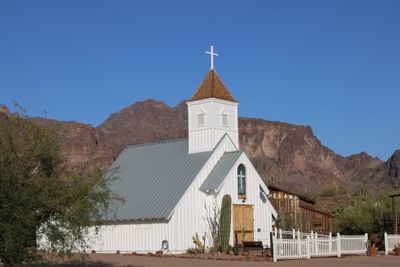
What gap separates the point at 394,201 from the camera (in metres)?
46.1

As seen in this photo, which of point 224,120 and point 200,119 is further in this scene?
point 224,120

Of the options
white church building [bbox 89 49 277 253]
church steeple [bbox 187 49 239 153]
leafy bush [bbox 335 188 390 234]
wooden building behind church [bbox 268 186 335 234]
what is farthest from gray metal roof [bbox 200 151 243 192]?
leafy bush [bbox 335 188 390 234]

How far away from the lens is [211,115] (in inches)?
1671

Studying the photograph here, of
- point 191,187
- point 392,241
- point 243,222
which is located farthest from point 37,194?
point 392,241

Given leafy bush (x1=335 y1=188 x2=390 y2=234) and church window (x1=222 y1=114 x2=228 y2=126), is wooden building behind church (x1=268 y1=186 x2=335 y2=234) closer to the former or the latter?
leafy bush (x1=335 y1=188 x2=390 y2=234)

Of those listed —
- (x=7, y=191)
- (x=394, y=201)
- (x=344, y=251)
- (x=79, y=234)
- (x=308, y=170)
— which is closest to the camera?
(x=7, y=191)

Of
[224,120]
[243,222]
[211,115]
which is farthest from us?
[224,120]

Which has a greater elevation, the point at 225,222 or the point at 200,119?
the point at 200,119

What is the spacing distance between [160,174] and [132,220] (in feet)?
12.2

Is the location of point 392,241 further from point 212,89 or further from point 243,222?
point 212,89

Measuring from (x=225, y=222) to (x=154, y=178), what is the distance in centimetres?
511

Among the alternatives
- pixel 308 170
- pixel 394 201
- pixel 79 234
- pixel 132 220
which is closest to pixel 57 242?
pixel 79 234

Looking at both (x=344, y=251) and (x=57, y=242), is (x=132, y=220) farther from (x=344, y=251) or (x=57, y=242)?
(x=57, y=242)

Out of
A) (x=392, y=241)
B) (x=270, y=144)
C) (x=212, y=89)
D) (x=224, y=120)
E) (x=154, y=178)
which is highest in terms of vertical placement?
(x=270, y=144)
